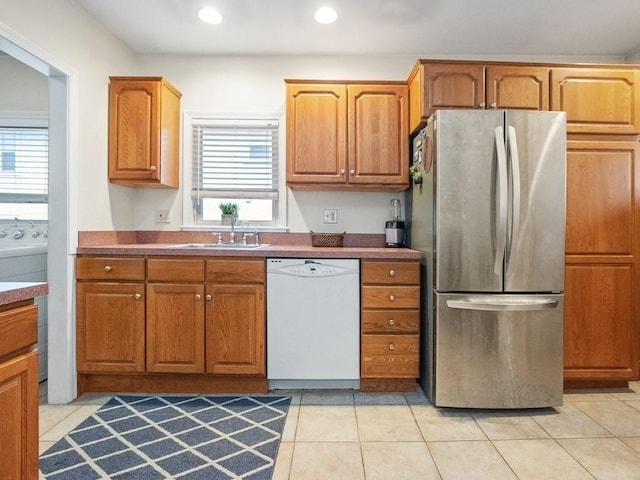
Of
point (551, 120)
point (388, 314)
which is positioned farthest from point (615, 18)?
point (388, 314)

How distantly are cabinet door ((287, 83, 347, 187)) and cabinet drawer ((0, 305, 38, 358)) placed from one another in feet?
6.26

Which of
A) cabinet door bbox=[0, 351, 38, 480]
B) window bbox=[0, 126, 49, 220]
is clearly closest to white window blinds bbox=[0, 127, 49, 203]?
window bbox=[0, 126, 49, 220]

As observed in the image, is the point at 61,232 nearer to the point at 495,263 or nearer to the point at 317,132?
the point at 317,132

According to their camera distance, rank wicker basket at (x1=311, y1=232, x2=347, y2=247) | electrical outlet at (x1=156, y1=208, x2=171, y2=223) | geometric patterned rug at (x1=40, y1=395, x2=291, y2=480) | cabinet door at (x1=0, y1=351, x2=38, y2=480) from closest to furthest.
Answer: cabinet door at (x1=0, y1=351, x2=38, y2=480) → geometric patterned rug at (x1=40, y1=395, x2=291, y2=480) → wicker basket at (x1=311, y1=232, x2=347, y2=247) → electrical outlet at (x1=156, y1=208, x2=171, y2=223)

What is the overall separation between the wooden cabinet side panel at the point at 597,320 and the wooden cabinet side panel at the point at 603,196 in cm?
16

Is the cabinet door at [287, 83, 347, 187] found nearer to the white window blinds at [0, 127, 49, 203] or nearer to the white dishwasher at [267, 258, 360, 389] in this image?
the white dishwasher at [267, 258, 360, 389]

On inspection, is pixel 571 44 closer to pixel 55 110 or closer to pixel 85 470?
pixel 55 110

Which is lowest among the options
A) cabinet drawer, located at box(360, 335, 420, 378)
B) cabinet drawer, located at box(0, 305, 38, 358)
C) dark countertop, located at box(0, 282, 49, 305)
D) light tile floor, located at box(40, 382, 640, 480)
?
light tile floor, located at box(40, 382, 640, 480)

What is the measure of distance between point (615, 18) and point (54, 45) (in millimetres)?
3575

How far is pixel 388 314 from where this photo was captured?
2.39m

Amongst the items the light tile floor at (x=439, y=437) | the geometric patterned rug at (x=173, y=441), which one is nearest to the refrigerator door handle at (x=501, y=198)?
the light tile floor at (x=439, y=437)

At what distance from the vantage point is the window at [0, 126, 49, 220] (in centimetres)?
314

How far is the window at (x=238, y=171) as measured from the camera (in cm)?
308

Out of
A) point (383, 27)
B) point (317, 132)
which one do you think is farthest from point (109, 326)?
point (383, 27)
